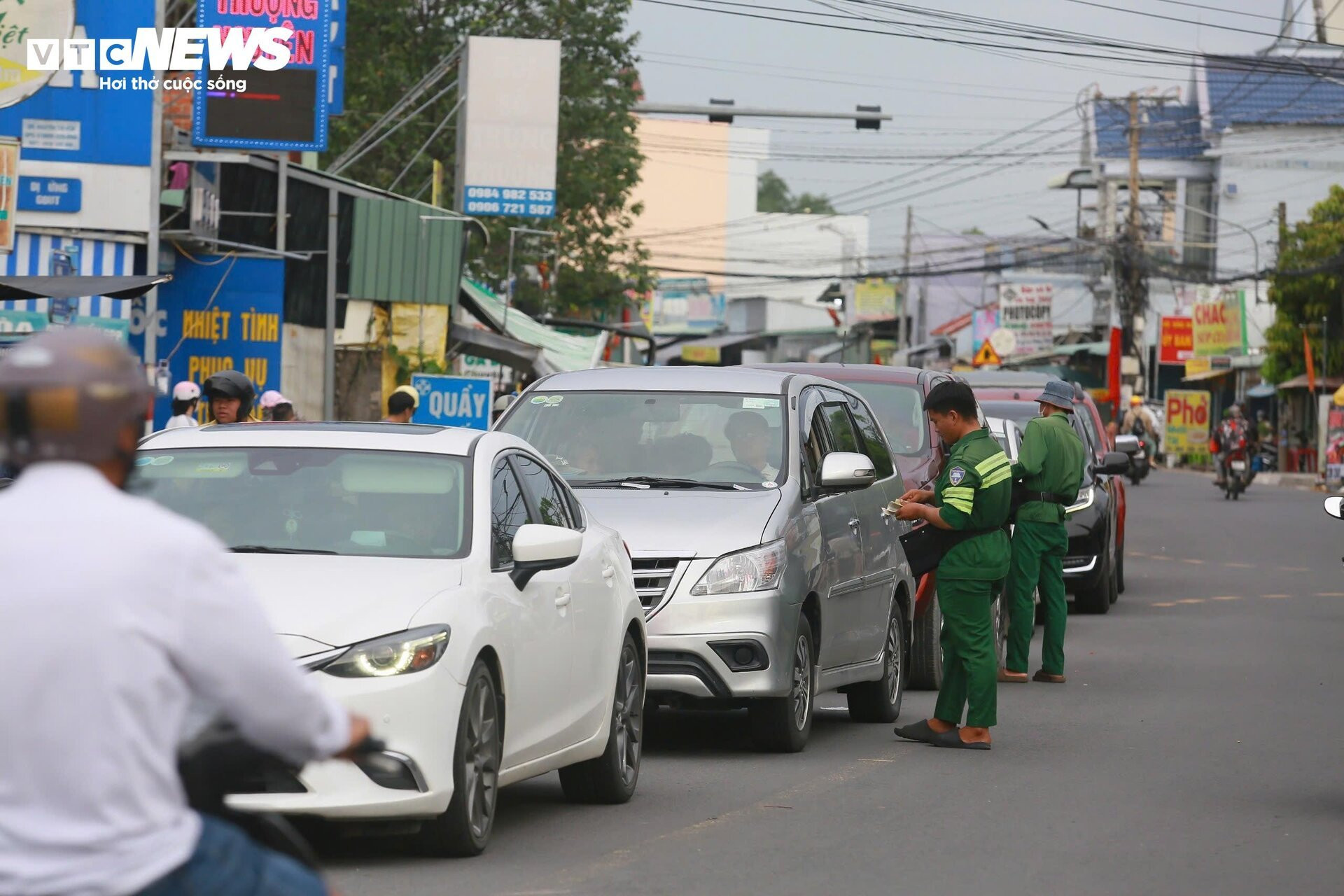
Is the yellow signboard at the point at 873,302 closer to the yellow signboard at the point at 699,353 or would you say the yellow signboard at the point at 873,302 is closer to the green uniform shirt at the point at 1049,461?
the yellow signboard at the point at 699,353

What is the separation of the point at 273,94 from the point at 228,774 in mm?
19476

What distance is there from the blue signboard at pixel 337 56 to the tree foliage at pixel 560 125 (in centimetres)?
1149

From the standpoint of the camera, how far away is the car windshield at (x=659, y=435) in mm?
10359

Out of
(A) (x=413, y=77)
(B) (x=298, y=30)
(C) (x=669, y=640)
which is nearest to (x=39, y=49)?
(B) (x=298, y=30)

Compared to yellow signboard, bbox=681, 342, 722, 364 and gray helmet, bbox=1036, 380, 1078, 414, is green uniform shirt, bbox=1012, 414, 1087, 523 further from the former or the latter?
yellow signboard, bbox=681, 342, 722, 364

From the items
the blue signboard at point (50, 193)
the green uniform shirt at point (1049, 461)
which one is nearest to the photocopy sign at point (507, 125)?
the blue signboard at point (50, 193)

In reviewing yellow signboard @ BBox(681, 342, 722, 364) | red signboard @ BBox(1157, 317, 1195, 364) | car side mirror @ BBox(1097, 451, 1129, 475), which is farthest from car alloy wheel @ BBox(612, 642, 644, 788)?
yellow signboard @ BBox(681, 342, 722, 364)

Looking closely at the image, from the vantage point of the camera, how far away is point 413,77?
38.1 metres

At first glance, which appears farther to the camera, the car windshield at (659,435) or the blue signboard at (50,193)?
the blue signboard at (50,193)

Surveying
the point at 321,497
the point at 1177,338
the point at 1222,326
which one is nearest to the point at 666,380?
the point at 321,497

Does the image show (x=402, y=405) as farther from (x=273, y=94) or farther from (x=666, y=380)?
(x=273, y=94)

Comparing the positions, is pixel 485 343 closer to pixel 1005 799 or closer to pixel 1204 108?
pixel 1005 799

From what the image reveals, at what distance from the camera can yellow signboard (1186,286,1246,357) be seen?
201ft

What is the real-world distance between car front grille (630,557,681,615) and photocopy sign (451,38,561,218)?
21.0 meters
